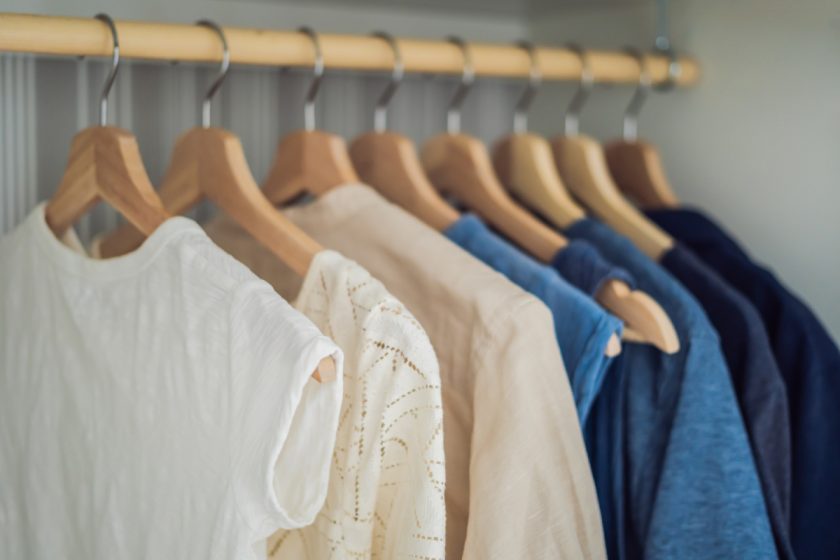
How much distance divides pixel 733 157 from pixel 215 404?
57 centimetres

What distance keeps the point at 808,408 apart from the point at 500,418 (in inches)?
9.9

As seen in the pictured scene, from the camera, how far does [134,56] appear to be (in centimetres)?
70

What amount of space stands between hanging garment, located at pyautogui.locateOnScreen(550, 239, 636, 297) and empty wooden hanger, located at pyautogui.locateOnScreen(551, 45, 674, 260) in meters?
0.08

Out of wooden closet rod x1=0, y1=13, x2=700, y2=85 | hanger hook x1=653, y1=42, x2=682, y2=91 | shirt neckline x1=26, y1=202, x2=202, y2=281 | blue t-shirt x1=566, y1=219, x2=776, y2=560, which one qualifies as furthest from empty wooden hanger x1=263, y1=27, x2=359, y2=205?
hanger hook x1=653, y1=42, x2=682, y2=91

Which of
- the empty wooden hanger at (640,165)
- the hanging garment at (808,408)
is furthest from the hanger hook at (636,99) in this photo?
the hanging garment at (808,408)

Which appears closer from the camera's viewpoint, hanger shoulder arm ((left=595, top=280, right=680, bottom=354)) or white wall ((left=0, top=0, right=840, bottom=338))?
hanger shoulder arm ((left=595, top=280, right=680, bottom=354))

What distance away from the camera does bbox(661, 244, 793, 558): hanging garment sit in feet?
2.32

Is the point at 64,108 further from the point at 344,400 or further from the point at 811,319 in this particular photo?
the point at 811,319

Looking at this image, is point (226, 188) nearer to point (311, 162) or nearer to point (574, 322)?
point (311, 162)

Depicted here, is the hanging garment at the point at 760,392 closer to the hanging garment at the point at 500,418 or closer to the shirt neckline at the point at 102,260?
the hanging garment at the point at 500,418

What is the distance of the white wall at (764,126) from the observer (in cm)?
87

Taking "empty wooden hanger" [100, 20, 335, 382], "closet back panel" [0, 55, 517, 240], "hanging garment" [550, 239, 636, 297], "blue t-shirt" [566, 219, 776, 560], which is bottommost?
"blue t-shirt" [566, 219, 776, 560]

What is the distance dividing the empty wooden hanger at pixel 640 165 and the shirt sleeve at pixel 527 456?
13.8 inches

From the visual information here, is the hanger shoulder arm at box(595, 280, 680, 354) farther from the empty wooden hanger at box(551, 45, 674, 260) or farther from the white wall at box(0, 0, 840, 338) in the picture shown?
the white wall at box(0, 0, 840, 338)
